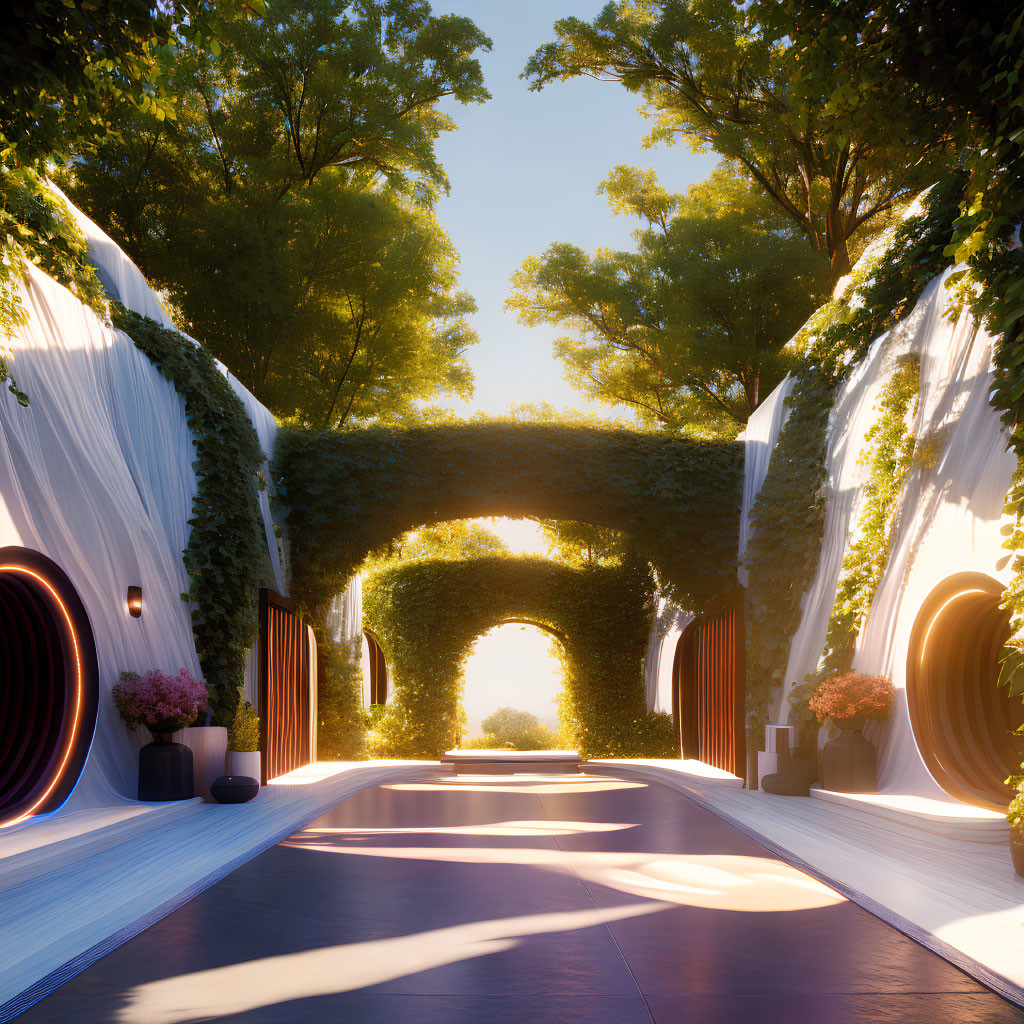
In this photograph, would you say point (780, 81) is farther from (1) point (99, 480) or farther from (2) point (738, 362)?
(1) point (99, 480)

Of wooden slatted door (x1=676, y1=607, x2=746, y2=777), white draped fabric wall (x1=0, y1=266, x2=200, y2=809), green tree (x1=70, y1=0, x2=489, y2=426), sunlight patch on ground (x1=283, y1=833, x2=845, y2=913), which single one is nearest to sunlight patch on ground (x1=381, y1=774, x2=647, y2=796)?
wooden slatted door (x1=676, y1=607, x2=746, y2=777)

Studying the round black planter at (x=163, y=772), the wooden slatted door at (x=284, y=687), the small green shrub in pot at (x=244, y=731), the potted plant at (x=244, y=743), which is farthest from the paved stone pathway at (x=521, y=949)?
the wooden slatted door at (x=284, y=687)

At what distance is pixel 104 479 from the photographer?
23.4ft

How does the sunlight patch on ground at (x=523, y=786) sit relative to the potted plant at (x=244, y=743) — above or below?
below

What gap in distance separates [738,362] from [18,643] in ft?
44.2

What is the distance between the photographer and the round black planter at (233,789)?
7684 mm

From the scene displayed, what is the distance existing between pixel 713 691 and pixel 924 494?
5240mm

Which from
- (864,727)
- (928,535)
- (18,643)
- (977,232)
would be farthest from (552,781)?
(977,232)

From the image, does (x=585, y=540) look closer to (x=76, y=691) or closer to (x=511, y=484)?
(x=511, y=484)

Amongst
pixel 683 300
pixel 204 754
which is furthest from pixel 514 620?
pixel 204 754

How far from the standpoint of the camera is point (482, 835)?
6.45m

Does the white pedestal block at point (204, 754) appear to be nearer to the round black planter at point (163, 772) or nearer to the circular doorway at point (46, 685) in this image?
the round black planter at point (163, 772)

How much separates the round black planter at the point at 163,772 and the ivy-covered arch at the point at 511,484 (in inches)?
185

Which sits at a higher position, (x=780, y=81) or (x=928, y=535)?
(x=780, y=81)
